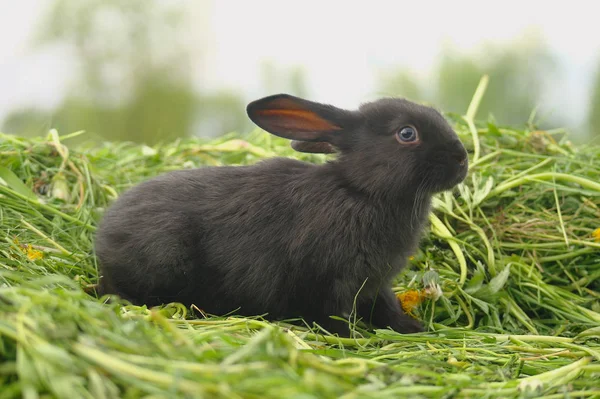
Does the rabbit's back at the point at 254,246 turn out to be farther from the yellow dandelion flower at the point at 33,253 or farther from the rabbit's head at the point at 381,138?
the yellow dandelion flower at the point at 33,253

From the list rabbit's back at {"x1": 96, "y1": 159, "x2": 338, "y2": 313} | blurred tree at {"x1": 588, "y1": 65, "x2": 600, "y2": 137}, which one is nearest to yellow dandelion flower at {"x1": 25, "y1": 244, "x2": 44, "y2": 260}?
rabbit's back at {"x1": 96, "y1": 159, "x2": 338, "y2": 313}

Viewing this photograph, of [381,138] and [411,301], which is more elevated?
[381,138]

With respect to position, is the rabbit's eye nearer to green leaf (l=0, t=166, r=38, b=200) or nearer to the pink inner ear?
the pink inner ear

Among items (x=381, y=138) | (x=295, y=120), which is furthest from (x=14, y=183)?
(x=381, y=138)

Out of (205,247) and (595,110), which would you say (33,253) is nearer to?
(205,247)

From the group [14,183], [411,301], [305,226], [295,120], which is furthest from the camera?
[14,183]

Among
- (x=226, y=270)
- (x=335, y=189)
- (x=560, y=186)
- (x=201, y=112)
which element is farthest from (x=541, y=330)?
(x=201, y=112)

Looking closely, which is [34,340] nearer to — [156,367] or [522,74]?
[156,367]
